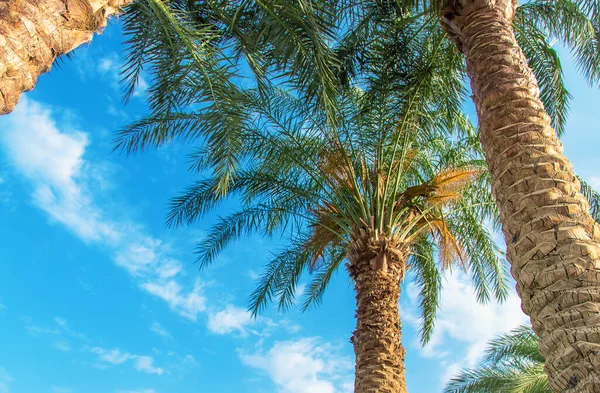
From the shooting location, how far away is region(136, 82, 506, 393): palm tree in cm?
745

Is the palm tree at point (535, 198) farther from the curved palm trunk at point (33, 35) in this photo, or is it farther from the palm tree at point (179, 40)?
the curved palm trunk at point (33, 35)

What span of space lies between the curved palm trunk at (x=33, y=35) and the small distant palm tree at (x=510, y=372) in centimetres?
1237

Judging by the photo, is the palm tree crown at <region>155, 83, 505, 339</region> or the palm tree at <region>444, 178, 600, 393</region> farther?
the palm tree at <region>444, 178, 600, 393</region>

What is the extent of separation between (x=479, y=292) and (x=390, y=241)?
465 centimetres

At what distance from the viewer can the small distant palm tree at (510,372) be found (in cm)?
1305

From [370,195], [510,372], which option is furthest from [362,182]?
[510,372]

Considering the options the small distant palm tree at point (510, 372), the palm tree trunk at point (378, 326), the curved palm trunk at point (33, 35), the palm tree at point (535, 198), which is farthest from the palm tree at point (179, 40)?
the small distant palm tree at point (510, 372)

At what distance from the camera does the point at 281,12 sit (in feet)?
18.7

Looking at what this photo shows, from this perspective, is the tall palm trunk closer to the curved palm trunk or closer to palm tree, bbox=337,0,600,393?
palm tree, bbox=337,0,600,393

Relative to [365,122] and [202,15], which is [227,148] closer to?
[202,15]

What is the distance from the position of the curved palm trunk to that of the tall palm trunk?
3.15 metres

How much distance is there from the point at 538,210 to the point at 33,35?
3.49 meters

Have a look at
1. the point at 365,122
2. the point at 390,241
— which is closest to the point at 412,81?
the point at 365,122

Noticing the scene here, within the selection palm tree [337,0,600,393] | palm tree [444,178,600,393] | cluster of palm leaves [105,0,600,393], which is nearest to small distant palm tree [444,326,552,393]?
palm tree [444,178,600,393]
